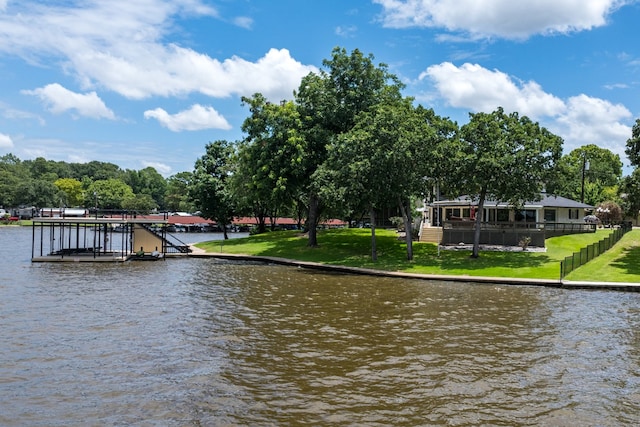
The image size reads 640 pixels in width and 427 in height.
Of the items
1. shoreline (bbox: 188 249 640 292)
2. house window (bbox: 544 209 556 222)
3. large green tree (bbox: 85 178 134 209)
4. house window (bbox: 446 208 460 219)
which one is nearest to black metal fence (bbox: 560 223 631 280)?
shoreline (bbox: 188 249 640 292)

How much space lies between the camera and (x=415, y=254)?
41531 millimetres

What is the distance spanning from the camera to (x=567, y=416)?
35.1 ft

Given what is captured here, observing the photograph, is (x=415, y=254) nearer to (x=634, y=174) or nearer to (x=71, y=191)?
(x=634, y=174)

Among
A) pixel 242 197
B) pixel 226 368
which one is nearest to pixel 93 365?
pixel 226 368

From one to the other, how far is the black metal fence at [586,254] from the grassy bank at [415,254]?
726mm

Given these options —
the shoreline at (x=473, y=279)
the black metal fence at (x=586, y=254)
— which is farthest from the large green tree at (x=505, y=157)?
the shoreline at (x=473, y=279)

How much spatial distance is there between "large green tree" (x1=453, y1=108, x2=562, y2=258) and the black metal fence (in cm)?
522

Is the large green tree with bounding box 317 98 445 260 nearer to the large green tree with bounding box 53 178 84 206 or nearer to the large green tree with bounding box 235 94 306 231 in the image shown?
the large green tree with bounding box 235 94 306 231

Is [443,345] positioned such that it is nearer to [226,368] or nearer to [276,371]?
[276,371]

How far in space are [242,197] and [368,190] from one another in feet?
76.1

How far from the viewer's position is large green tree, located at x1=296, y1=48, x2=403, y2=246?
4388 centimetres

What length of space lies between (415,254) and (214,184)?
3365 centimetres

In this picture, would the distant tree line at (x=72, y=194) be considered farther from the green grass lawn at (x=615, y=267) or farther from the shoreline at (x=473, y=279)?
the green grass lawn at (x=615, y=267)

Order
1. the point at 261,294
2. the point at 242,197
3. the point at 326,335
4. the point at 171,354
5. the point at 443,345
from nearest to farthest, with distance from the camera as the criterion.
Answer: the point at 171,354
the point at 443,345
the point at 326,335
the point at 261,294
the point at 242,197
